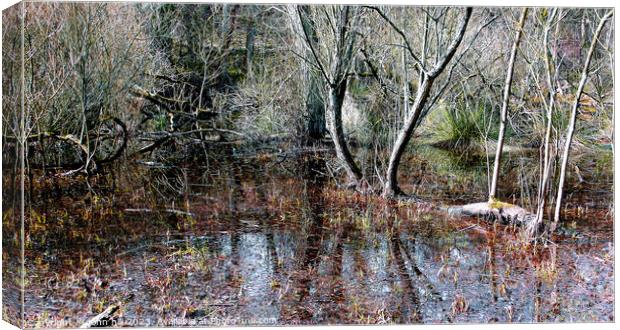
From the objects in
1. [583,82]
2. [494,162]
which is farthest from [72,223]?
[583,82]

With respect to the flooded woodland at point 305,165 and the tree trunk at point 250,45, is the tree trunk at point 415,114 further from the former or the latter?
the tree trunk at point 250,45

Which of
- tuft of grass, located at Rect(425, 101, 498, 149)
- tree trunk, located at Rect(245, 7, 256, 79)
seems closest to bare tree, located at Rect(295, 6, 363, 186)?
tree trunk, located at Rect(245, 7, 256, 79)

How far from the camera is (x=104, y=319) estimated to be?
600 cm

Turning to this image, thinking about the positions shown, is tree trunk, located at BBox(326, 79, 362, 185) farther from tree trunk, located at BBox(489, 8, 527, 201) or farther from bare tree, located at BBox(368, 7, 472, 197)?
tree trunk, located at BBox(489, 8, 527, 201)

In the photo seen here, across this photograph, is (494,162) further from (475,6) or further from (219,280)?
(219,280)

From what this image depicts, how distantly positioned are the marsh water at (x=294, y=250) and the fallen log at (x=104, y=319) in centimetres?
7

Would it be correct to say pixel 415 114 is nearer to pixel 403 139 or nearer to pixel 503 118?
pixel 403 139

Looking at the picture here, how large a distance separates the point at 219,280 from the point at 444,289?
1.65 metres

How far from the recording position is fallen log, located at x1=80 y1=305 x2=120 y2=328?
235 inches

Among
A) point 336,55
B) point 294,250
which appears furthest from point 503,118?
point 294,250

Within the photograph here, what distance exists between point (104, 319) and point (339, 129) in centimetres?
222

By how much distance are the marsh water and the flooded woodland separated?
0.6 inches

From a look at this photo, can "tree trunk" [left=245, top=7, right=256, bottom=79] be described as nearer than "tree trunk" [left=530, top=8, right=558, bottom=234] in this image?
Yes

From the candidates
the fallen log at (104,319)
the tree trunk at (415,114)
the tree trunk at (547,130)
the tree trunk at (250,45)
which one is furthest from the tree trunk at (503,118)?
the fallen log at (104,319)
